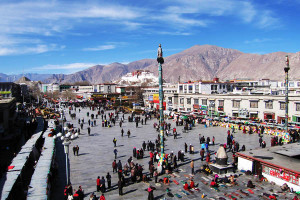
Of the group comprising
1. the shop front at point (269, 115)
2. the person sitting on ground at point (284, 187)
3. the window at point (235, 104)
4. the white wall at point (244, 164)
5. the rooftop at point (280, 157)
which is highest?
the window at point (235, 104)

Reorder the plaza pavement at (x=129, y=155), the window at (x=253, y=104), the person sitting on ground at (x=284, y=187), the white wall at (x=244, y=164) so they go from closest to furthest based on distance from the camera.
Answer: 1. the plaza pavement at (x=129, y=155)
2. the person sitting on ground at (x=284, y=187)
3. the white wall at (x=244, y=164)
4. the window at (x=253, y=104)

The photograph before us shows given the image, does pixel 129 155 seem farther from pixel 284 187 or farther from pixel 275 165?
pixel 284 187

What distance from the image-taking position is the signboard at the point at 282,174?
1369cm

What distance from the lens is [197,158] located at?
19750mm

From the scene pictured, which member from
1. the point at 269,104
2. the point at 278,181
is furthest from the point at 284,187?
the point at 269,104

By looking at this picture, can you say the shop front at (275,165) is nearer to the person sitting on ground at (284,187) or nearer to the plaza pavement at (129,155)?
the person sitting on ground at (284,187)

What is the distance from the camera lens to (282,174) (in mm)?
14383

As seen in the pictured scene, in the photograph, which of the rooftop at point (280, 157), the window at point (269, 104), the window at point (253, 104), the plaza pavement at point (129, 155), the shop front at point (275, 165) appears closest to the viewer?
the plaza pavement at point (129, 155)

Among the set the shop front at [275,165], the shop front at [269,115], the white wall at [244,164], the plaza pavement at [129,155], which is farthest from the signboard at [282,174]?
the shop front at [269,115]


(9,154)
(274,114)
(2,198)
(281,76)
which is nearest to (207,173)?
(2,198)

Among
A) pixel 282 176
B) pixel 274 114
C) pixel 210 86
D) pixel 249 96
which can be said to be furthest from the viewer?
pixel 210 86

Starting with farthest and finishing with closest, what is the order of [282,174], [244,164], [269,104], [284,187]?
[269,104]
[244,164]
[282,174]
[284,187]

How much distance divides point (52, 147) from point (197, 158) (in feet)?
38.6

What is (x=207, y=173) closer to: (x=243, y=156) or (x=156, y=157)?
(x=243, y=156)
